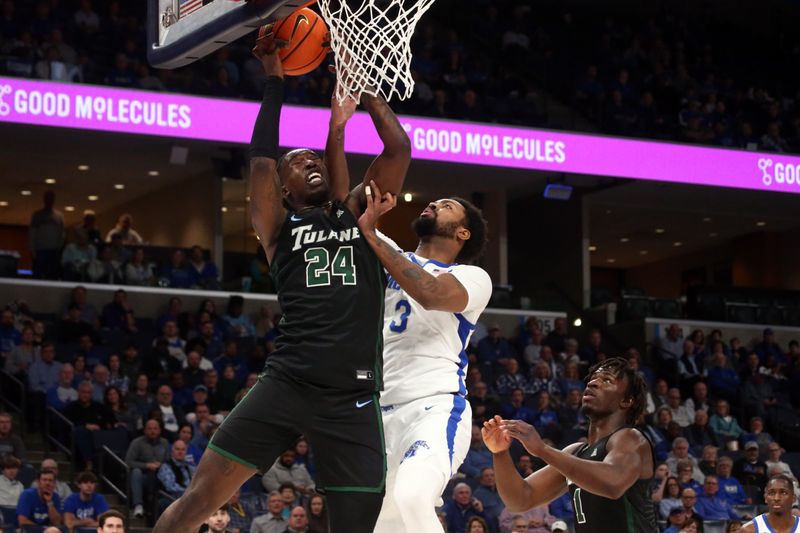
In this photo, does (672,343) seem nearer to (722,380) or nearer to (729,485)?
(722,380)

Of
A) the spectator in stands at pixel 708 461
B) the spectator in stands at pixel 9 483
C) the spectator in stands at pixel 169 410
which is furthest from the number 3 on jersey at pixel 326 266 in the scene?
the spectator in stands at pixel 708 461

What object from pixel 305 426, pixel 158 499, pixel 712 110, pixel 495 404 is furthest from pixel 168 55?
pixel 712 110

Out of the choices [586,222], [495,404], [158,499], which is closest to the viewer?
[158,499]

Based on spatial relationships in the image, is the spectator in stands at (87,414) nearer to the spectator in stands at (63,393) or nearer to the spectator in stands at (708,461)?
the spectator in stands at (63,393)

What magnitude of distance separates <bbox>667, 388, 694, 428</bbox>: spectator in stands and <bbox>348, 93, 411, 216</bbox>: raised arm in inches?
504

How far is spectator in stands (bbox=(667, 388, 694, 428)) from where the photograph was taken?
57.1 ft

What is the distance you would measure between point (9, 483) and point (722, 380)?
11.4 metres

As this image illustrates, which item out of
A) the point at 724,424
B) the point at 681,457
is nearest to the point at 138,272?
the point at 681,457

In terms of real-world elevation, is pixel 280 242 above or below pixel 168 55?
below

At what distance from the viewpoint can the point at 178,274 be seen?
741 inches

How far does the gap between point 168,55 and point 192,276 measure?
531 inches

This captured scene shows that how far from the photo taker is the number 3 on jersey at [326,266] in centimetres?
496

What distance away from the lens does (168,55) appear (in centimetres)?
570

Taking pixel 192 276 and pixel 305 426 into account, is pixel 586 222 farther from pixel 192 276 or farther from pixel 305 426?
pixel 305 426
